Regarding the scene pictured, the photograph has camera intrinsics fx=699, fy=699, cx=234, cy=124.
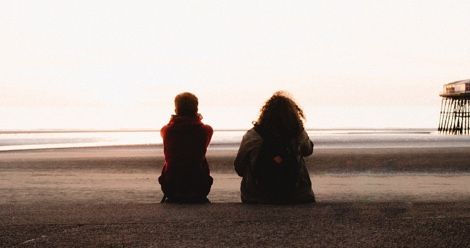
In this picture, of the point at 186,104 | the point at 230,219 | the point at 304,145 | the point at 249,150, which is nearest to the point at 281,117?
the point at 304,145

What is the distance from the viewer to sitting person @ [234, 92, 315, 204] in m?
8.31

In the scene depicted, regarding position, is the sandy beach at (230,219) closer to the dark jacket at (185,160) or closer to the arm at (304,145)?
the dark jacket at (185,160)

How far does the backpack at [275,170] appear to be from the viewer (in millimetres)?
8391

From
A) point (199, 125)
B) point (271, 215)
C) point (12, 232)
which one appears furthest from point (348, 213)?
point (12, 232)

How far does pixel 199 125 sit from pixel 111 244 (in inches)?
134

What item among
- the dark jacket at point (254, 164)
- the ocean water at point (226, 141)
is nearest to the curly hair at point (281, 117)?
the dark jacket at point (254, 164)

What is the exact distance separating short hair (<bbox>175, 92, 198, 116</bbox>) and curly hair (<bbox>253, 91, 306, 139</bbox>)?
938 mm

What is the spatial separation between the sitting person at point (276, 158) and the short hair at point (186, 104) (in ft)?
2.78

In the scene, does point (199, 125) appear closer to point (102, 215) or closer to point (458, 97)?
point (102, 215)

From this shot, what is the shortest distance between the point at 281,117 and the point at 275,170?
685mm

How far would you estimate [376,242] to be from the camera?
5.90 m

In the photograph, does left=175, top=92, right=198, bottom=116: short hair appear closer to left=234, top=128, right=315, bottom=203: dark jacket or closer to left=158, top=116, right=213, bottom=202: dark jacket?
left=158, top=116, right=213, bottom=202: dark jacket

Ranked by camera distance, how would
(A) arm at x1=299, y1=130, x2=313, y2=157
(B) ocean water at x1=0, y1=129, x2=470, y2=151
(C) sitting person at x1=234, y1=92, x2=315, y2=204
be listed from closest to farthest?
(C) sitting person at x1=234, y1=92, x2=315, y2=204 → (A) arm at x1=299, y1=130, x2=313, y2=157 → (B) ocean water at x1=0, y1=129, x2=470, y2=151

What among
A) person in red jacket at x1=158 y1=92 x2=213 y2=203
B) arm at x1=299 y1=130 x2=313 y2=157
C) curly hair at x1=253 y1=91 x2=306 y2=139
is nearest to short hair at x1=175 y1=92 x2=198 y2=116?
person in red jacket at x1=158 y1=92 x2=213 y2=203
